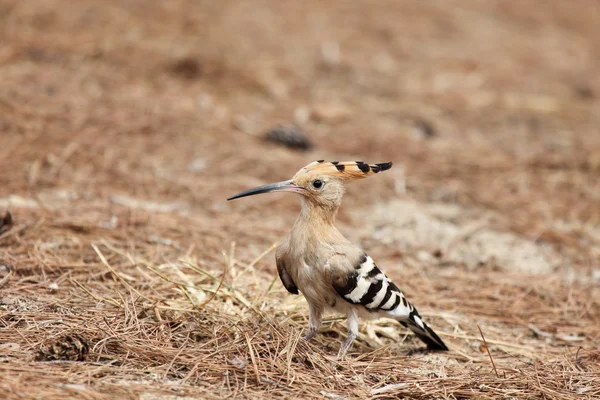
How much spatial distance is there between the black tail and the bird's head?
73cm

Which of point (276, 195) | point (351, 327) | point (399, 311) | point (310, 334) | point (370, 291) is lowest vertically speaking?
point (276, 195)

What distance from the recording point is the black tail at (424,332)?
3.53 meters

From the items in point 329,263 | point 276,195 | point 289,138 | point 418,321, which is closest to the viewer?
point 329,263

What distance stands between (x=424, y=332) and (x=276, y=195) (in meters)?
2.63

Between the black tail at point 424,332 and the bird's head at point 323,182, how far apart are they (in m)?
0.73

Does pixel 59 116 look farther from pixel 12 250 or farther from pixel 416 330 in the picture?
pixel 416 330

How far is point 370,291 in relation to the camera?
131 inches

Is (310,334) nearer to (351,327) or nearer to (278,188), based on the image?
(351,327)

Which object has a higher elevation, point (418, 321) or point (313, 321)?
point (418, 321)

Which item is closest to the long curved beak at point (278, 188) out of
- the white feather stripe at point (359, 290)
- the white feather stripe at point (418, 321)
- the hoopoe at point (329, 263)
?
the hoopoe at point (329, 263)

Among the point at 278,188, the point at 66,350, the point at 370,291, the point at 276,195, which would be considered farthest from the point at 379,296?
the point at 276,195

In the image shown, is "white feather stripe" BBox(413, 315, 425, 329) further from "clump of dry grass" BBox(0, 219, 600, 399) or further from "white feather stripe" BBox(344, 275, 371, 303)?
"white feather stripe" BBox(344, 275, 371, 303)

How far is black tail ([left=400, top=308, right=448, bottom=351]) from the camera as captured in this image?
353 centimetres

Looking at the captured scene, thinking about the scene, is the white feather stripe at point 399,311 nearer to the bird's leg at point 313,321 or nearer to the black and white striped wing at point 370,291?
the black and white striped wing at point 370,291
